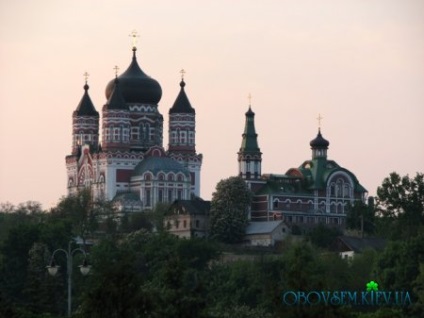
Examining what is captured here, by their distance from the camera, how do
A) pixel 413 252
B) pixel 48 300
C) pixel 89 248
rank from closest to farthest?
1. pixel 48 300
2. pixel 413 252
3. pixel 89 248

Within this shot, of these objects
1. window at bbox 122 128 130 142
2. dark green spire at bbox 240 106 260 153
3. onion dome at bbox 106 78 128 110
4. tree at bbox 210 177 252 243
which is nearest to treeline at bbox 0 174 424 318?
tree at bbox 210 177 252 243

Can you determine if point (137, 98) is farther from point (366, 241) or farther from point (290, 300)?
point (290, 300)

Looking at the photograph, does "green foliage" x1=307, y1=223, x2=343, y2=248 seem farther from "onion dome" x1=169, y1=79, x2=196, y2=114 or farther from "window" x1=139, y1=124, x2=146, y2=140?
"window" x1=139, y1=124, x2=146, y2=140

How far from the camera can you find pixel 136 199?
135500mm

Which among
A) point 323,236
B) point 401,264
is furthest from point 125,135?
point 401,264

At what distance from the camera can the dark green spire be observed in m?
141

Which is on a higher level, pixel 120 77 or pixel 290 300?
pixel 120 77

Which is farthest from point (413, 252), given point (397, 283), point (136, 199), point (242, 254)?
point (136, 199)

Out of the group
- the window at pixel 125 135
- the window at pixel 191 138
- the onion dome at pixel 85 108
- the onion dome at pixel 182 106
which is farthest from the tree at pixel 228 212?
the onion dome at pixel 85 108

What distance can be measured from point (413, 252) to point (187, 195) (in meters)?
47.7

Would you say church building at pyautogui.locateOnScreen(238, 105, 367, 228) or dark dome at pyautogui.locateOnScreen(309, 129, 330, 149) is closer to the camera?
church building at pyautogui.locateOnScreen(238, 105, 367, 228)

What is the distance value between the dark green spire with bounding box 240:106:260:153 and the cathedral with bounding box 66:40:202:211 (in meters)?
2.97

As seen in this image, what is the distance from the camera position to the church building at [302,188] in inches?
5404

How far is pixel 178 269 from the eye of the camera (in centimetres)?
5819
